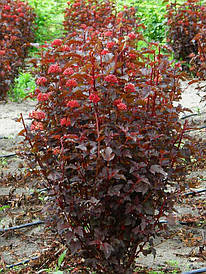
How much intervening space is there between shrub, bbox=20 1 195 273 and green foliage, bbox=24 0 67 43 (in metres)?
10.1

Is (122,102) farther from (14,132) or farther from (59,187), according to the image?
(14,132)

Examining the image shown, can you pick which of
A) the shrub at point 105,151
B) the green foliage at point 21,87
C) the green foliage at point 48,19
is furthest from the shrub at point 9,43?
the shrub at point 105,151

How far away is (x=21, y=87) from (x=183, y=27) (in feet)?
11.1

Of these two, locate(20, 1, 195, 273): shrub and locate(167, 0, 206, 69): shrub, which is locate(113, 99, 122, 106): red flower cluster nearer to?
locate(20, 1, 195, 273): shrub

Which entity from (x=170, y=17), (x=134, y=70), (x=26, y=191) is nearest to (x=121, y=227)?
(x=134, y=70)

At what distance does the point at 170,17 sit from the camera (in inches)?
316

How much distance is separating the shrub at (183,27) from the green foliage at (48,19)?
4.55m

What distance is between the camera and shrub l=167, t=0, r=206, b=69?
25.0ft

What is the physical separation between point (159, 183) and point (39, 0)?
13.0m

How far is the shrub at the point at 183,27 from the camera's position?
7633 mm

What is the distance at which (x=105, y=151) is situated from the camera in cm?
184

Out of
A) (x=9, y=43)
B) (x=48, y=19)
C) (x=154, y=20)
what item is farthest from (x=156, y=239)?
(x=48, y=19)

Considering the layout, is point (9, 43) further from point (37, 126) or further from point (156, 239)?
point (37, 126)

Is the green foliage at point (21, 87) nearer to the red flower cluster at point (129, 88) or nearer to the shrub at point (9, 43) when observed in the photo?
the shrub at point (9, 43)
